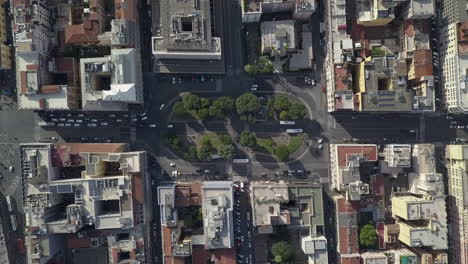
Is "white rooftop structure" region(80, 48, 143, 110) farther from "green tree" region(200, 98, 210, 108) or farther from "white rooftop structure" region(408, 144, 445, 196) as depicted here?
"white rooftop structure" region(408, 144, 445, 196)

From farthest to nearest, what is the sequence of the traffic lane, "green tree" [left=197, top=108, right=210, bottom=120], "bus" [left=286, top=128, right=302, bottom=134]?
the traffic lane
"bus" [left=286, top=128, right=302, bottom=134]
"green tree" [left=197, top=108, right=210, bottom=120]

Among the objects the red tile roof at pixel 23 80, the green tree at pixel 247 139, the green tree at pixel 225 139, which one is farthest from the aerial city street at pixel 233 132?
the green tree at pixel 247 139

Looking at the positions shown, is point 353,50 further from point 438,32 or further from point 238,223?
point 238,223

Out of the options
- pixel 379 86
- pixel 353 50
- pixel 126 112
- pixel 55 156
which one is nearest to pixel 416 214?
pixel 379 86

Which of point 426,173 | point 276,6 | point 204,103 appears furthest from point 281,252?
point 276,6

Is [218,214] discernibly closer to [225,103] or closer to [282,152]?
[282,152]

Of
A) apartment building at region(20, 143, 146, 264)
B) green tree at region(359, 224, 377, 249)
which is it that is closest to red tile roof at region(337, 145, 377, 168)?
green tree at region(359, 224, 377, 249)
